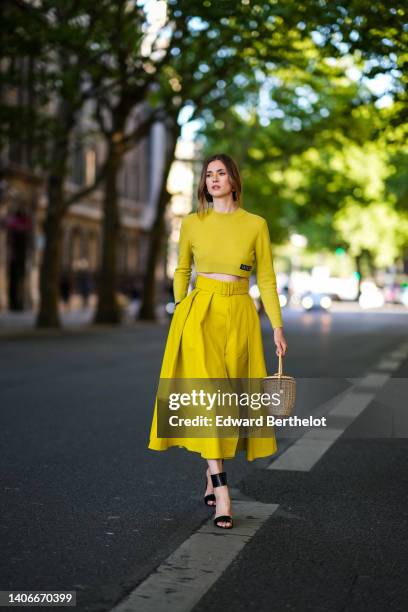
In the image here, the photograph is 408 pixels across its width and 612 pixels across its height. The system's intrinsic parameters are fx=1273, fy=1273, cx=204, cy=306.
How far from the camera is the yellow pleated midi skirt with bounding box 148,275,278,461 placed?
5848 millimetres

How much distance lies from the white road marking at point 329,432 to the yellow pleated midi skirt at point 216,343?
2121mm

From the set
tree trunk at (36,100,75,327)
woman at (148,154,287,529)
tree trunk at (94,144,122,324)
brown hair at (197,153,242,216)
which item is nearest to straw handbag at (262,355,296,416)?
woman at (148,154,287,529)

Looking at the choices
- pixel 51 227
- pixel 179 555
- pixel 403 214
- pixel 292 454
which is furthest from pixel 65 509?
pixel 403 214

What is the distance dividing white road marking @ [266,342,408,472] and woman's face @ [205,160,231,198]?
2.56 metres

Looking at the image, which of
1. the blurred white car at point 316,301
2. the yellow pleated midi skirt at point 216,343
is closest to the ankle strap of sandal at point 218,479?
the yellow pleated midi skirt at point 216,343

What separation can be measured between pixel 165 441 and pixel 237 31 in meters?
11.8

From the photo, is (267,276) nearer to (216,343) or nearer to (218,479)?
(216,343)

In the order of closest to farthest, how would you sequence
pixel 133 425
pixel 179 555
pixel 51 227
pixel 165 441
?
pixel 179 555 → pixel 165 441 → pixel 133 425 → pixel 51 227

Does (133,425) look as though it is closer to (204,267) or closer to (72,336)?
(204,267)

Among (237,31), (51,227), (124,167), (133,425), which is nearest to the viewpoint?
(133,425)

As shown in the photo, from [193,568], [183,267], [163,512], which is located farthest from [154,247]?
[193,568]

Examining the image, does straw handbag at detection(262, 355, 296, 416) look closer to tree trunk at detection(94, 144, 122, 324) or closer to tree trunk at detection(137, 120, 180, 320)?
tree trunk at detection(94, 144, 122, 324)

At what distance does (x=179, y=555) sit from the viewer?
529cm

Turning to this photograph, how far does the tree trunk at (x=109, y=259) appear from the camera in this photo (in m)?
35.2
